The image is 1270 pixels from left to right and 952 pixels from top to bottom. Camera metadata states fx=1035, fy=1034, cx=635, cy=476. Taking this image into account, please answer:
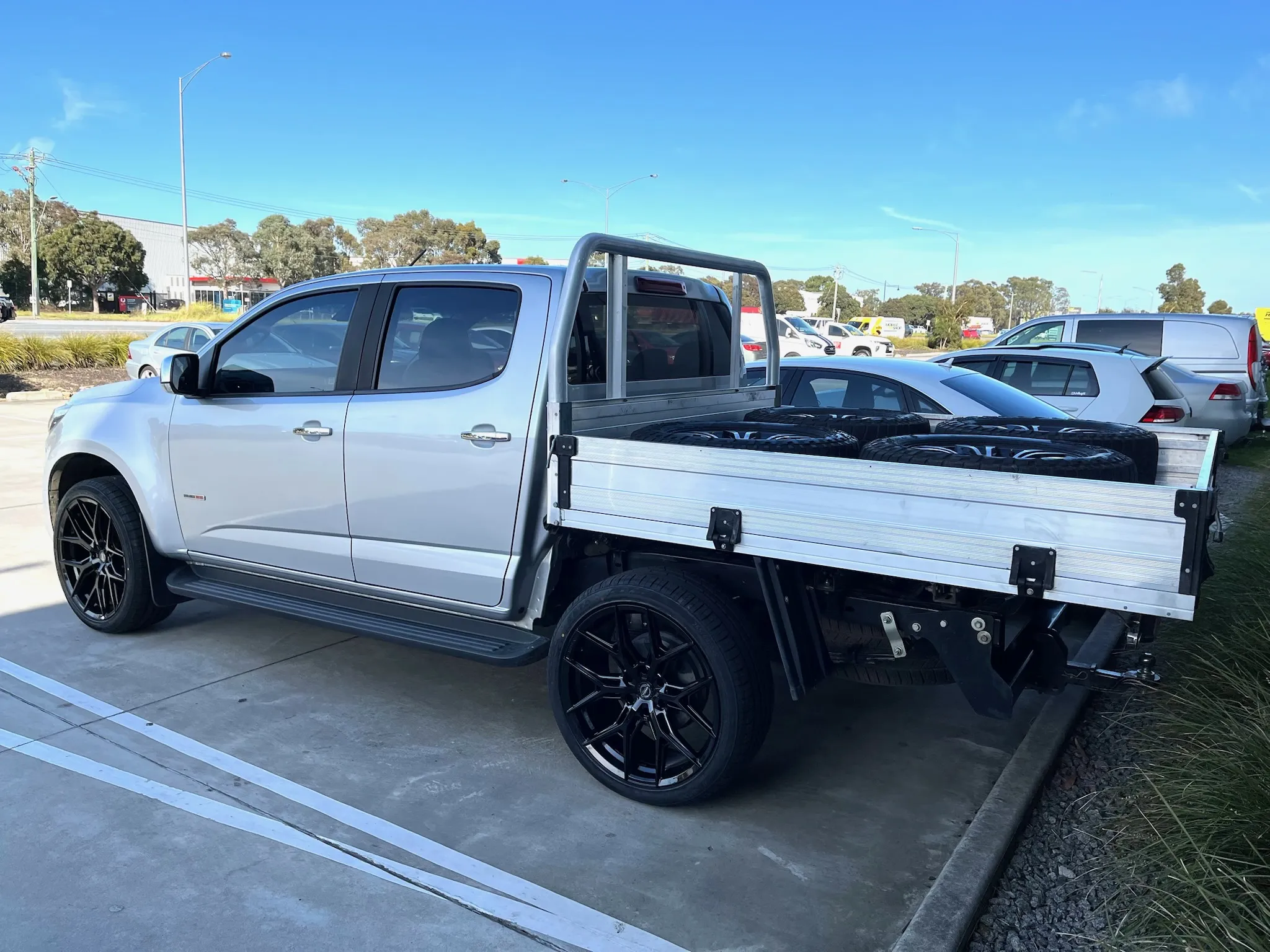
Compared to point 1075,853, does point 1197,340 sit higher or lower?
higher

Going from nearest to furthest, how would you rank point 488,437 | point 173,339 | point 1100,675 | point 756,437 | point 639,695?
point 1100,675 → point 639,695 → point 488,437 → point 756,437 → point 173,339

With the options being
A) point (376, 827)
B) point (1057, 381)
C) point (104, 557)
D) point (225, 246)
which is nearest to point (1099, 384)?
point (1057, 381)

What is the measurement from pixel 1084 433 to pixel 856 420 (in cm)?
99

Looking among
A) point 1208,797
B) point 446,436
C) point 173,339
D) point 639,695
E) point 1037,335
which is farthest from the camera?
point 173,339

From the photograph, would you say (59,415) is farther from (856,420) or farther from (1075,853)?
(1075,853)

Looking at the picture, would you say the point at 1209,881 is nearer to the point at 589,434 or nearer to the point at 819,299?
the point at 589,434

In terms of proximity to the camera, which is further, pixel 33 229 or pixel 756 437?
pixel 33 229

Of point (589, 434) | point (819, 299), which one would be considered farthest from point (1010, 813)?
point (819, 299)

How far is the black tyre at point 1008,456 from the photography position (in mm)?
3361

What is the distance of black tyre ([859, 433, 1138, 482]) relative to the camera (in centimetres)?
336

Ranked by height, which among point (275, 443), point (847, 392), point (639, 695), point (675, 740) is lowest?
point (675, 740)

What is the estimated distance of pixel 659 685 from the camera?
12.3ft

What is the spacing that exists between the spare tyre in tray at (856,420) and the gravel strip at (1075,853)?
1.52m

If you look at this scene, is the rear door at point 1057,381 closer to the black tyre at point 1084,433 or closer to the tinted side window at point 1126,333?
the tinted side window at point 1126,333
